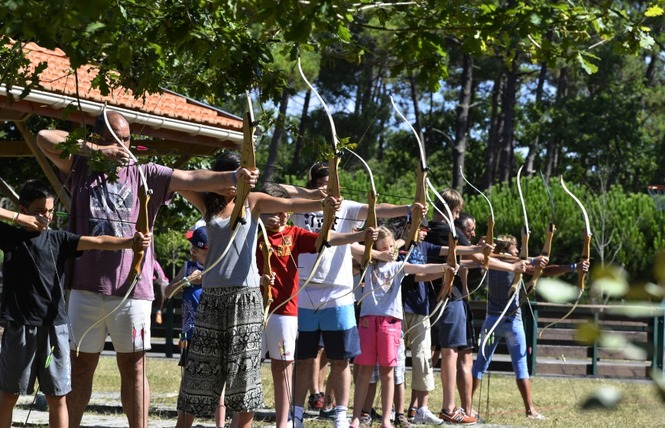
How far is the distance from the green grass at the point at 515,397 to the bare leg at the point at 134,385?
2074 mm

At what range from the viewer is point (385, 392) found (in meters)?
6.39

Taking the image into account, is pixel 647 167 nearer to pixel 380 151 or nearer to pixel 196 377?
pixel 380 151

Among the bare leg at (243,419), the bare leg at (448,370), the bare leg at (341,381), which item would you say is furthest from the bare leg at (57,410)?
the bare leg at (448,370)

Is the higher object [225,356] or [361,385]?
[225,356]

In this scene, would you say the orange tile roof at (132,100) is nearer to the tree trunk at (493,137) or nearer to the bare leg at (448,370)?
the bare leg at (448,370)

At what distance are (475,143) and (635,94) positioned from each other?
357 inches

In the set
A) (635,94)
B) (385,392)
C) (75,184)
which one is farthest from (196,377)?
(635,94)

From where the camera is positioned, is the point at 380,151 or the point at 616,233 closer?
the point at 616,233

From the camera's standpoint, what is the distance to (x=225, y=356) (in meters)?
4.68

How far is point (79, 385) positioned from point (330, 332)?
1.66 meters

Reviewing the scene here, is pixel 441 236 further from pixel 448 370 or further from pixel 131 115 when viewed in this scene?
pixel 131 115

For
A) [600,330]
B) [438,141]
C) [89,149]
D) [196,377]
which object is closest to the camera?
[600,330]

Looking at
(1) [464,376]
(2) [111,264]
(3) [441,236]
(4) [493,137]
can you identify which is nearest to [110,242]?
(2) [111,264]

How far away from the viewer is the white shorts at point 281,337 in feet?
17.8
